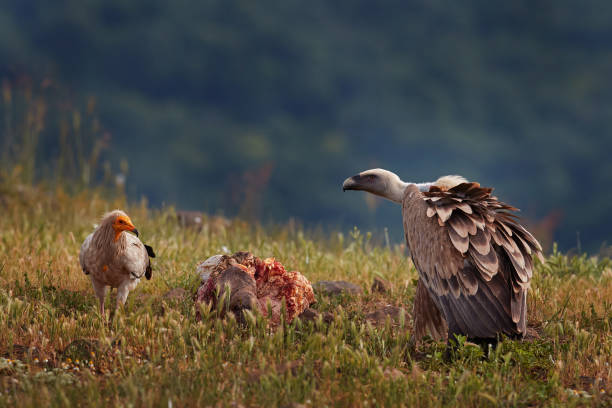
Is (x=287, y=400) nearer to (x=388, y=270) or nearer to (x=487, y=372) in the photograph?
(x=487, y=372)

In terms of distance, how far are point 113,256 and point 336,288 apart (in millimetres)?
2771

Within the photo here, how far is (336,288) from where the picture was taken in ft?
24.4

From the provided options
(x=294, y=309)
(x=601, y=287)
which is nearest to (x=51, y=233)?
(x=294, y=309)

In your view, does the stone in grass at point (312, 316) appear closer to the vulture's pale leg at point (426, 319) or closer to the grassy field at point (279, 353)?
the grassy field at point (279, 353)

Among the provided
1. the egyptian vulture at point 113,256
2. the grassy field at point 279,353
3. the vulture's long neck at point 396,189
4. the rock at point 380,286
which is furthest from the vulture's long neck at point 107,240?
the rock at point 380,286

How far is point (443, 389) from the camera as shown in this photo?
15.0ft

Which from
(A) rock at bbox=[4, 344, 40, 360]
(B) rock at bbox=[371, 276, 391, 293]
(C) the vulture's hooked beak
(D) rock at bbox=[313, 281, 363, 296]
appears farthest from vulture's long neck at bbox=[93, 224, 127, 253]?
(B) rock at bbox=[371, 276, 391, 293]

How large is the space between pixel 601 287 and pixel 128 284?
6099 millimetres

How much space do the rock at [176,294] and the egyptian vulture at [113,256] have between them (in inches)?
18.3

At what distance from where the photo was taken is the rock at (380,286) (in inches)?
301

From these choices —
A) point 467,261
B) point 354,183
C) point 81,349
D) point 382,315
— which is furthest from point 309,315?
point 81,349

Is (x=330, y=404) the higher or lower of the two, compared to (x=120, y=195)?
lower

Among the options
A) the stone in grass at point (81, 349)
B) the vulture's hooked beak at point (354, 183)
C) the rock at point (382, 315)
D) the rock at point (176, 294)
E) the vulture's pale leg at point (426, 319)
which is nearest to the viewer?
the stone in grass at point (81, 349)

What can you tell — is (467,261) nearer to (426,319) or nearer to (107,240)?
(426,319)
